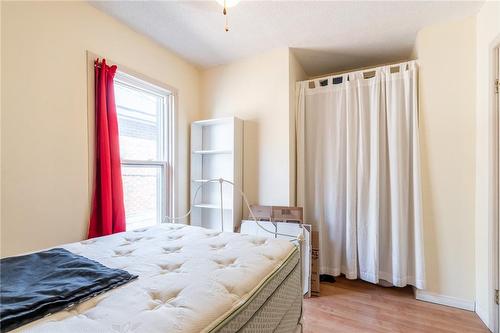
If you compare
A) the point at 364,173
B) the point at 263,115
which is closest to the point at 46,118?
the point at 263,115

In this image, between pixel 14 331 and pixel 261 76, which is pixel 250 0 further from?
pixel 14 331

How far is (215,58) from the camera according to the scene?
271 cm

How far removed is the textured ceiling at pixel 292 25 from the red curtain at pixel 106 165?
63 cm

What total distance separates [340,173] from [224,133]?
139cm

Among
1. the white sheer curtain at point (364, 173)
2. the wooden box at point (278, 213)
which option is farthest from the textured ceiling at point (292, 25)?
the wooden box at point (278, 213)

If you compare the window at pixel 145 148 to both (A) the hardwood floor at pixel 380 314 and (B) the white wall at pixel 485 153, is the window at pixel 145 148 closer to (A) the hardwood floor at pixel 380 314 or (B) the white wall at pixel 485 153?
(A) the hardwood floor at pixel 380 314

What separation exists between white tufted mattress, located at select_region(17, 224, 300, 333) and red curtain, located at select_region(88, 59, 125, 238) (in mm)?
475

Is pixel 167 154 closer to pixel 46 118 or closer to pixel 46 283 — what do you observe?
pixel 46 118

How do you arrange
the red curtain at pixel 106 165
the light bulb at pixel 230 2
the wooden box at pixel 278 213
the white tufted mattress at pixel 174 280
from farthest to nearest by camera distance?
the wooden box at pixel 278 213
the red curtain at pixel 106 165
the light bulb at pixel 230 2
the white tufted mattress at pixel 174 280

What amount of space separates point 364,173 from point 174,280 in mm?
2113

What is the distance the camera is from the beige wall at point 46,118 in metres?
1.40

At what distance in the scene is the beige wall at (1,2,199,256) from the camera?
1.40m

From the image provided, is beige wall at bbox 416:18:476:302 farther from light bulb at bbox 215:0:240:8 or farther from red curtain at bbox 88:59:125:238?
red curtain at bbox 88:59:125:238

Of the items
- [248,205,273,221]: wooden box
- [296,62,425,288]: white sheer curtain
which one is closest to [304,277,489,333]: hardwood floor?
[296,62,425,288]: white sheer curtain
